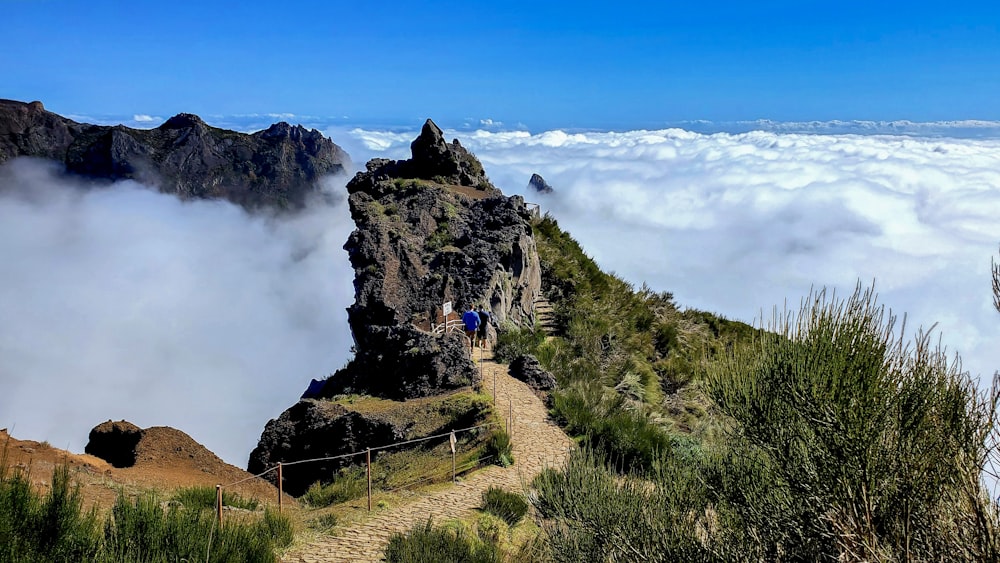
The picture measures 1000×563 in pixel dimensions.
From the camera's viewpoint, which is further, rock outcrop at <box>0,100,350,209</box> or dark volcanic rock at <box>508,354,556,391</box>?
rock outcrop at <box>0,100,350,209</box>

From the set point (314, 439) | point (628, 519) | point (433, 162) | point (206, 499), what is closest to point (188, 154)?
point (433, 162)

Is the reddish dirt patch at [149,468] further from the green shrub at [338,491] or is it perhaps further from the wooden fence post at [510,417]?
the wooden fence post at [510,417]

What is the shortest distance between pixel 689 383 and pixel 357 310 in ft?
29.6

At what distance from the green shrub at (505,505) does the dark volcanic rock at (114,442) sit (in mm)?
6374

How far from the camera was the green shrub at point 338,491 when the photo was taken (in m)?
10.4

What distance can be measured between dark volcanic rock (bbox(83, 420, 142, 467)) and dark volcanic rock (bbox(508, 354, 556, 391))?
760 cm

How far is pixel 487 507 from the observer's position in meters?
Answer: 9.69

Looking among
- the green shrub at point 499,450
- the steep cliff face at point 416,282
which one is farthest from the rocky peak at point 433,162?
the green shrub at point 499,450

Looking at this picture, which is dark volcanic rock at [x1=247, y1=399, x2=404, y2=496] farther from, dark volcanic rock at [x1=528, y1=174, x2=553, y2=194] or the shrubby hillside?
dark volcanic rock at [x1=528, y1=174, x2=553, y2=194]

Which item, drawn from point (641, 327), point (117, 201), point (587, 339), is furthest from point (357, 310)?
point (117, 201)

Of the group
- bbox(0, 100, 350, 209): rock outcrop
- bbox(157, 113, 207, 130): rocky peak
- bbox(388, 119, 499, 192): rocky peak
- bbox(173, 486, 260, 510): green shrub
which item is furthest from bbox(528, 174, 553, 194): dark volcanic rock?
bbox(173, 486, 260, 510): green shrub

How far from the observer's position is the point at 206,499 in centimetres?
862

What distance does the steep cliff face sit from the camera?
43.9 ft

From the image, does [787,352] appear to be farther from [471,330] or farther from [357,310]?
[357,310]
